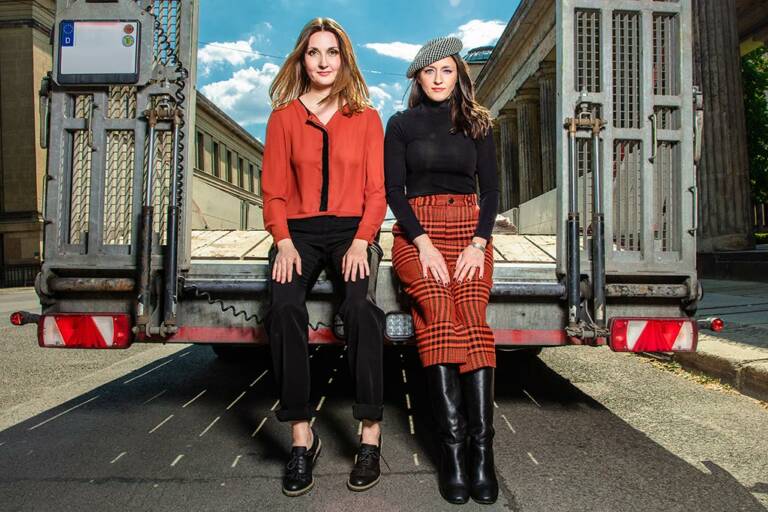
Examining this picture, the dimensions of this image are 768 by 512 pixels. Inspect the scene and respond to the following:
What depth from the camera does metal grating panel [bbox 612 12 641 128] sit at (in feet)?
10.8

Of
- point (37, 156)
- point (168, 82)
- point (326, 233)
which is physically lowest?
point (326, 233)

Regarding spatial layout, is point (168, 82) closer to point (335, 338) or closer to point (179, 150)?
point (179, 150)

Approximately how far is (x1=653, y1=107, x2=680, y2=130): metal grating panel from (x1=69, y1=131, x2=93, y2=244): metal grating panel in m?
2.92

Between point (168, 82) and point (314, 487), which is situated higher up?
point (168, 82)

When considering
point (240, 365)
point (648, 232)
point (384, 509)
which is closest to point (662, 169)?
point (648, 232)

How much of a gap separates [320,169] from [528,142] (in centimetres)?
2444

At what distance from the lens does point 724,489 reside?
8.72 feet

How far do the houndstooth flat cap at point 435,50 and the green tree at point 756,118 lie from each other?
29454 mm

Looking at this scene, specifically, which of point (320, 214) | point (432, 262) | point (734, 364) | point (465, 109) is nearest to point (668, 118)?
point (465, 109)

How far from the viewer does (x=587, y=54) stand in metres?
3.28

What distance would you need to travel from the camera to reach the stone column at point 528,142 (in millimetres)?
25422

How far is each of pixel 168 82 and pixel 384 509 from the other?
2.26m

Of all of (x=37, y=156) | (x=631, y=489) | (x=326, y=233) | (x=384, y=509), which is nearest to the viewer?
(x=384, y=509)

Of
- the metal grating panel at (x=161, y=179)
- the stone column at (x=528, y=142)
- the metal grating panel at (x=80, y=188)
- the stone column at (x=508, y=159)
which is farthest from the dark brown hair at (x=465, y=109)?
the stone column at (x=508, y=159)
